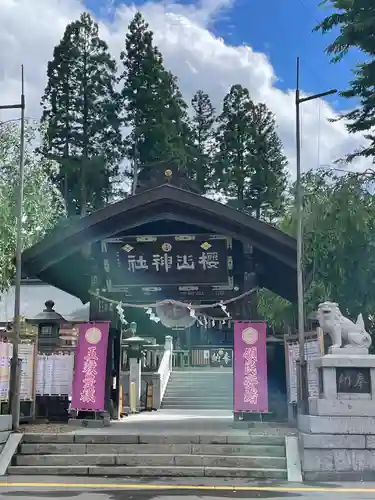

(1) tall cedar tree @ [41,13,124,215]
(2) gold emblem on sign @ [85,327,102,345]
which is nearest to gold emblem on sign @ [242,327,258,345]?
(2) gold emblem on sign @ [85,327,102,345]

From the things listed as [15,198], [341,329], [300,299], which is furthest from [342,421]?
[15,198]

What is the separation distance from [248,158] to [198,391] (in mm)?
18457

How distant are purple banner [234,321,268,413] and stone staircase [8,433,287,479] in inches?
73.8

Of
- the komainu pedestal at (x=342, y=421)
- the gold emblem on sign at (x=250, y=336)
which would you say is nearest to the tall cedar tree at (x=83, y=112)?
the gold emblem on sign at (x=250, y=336)

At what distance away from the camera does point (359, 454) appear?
29.6 feet

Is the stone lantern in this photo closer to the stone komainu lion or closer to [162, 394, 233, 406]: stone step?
the stone komainu lion

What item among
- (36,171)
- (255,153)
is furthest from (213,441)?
(255,153)

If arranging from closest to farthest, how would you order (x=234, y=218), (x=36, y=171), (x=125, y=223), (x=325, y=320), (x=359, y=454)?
1. (x=359, y=454)
2. (x=325, y=320)
3. (x=234, y=218)
4. (x=125, y=223)
5. (x=36, y=171)

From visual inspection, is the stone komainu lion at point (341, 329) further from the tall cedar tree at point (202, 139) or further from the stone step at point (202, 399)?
the tall cedar tree at point (202, 139)

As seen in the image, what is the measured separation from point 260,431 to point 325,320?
2.47m

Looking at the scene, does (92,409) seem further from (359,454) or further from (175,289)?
(359,454)

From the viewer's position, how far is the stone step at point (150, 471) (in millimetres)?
9164

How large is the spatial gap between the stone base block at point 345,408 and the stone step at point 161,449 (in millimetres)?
1138

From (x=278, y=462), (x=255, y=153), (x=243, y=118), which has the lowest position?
(x=278, y=462)
